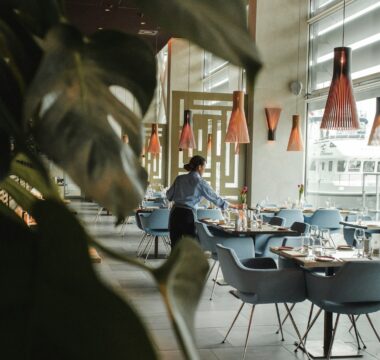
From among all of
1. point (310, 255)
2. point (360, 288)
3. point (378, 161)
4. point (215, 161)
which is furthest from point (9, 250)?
point (215, 161)

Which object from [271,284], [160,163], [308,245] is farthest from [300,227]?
[160,163]

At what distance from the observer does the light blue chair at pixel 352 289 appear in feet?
14.6

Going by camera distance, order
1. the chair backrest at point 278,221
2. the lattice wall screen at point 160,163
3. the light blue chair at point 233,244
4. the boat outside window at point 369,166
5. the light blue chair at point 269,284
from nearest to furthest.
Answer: the light blue chair at point 269,284 → the light blue chair at point 233,244 → the chair backrest at point 278,221 → the boat outside window at point 369,166 → the lattice wall screen at point 160,163

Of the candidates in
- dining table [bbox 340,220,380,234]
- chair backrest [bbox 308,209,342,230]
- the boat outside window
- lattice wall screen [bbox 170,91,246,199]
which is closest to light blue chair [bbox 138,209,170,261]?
lattice wall screen [bbox 170,91,246,199]

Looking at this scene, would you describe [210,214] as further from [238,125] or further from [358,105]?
[358,105]

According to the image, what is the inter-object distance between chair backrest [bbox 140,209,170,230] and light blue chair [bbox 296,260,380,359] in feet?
17.2

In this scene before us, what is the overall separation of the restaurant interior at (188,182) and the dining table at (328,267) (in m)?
0.03

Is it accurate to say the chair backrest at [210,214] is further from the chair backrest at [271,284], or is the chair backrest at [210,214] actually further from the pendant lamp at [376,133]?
the chair backrest at [271,284]

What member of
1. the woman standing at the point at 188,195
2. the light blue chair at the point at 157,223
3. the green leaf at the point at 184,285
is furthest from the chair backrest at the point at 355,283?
the light blue chair at the point at 157,223

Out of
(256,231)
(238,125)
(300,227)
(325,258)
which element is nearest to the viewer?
(325,258)

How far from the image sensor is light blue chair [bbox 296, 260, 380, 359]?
445 cm

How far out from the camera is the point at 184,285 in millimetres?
320

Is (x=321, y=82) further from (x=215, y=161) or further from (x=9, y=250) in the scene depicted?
(x=9, y=250)

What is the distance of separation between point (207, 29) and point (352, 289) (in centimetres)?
446
